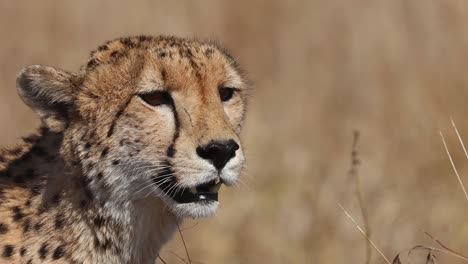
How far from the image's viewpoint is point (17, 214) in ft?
18.6

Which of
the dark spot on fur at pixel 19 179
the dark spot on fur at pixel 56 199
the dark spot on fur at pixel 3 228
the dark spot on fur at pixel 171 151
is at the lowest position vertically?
the dark spot on fur at pixel 3 228

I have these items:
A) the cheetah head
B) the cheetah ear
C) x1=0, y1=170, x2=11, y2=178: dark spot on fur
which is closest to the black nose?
the cheetah head

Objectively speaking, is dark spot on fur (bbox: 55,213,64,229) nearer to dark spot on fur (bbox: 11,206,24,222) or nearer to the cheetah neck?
the cheetah neck

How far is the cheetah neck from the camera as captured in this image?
556 centimetres

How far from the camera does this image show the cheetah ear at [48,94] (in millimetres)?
5676

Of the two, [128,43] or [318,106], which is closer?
[128,43]

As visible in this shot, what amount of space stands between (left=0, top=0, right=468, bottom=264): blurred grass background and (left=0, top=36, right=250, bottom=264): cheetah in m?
2.43

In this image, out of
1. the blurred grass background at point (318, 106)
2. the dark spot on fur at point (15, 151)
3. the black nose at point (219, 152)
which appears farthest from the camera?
the blurred grass background at point (318, 106)

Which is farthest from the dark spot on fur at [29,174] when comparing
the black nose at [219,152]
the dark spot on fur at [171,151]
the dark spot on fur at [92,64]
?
the black nose at [219,152]

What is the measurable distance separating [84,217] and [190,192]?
0.42 m

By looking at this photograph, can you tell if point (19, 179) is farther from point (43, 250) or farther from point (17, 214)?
point (43, 250)

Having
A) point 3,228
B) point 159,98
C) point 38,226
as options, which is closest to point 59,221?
point 38,226

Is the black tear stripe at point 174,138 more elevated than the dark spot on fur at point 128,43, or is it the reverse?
the dark spot on fur at point 128,43

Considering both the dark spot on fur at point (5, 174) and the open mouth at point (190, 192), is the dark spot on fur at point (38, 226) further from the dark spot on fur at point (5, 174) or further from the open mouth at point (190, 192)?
the open mouth at point (190, 192)
